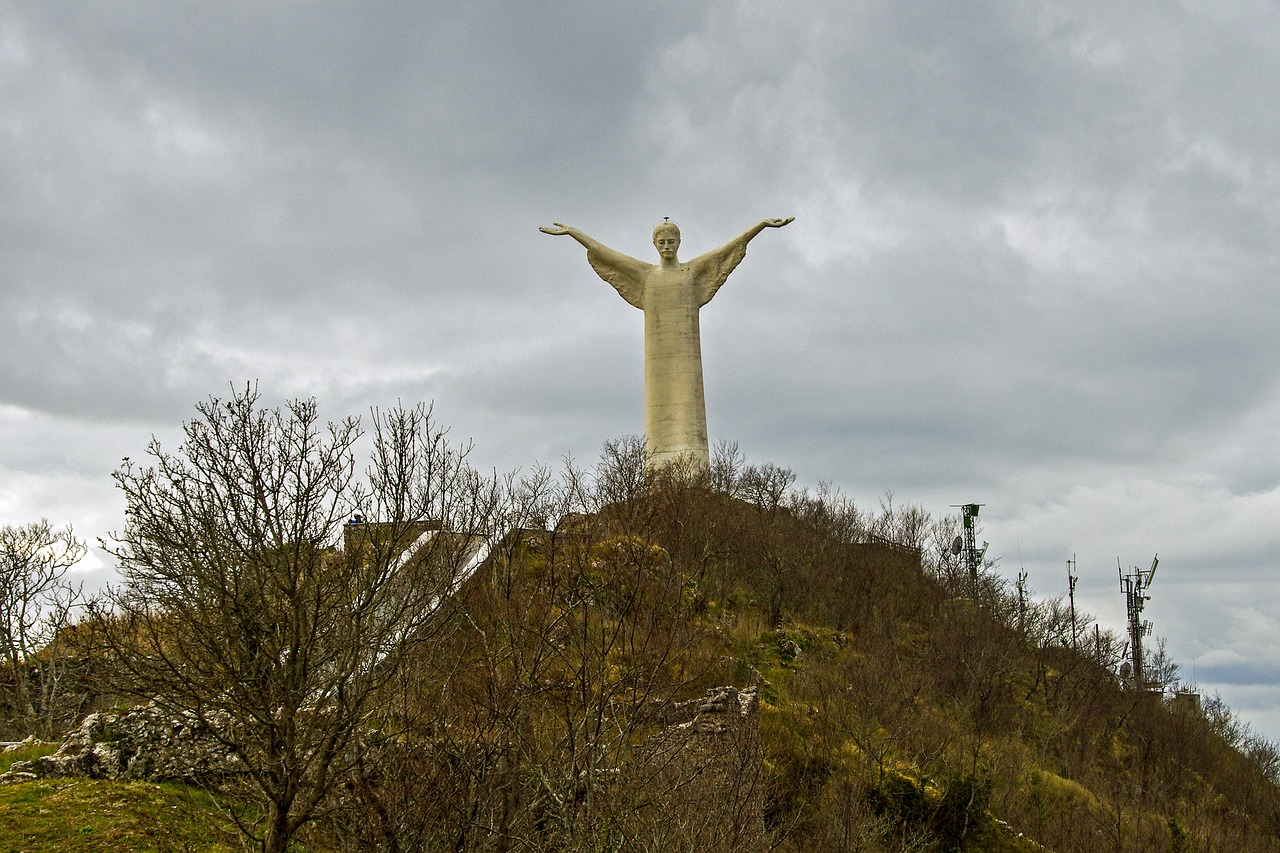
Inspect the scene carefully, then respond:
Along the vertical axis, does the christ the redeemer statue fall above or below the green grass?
above

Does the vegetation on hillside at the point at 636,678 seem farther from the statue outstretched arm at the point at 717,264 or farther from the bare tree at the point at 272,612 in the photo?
the statue outstretched arm at the point at 717,264

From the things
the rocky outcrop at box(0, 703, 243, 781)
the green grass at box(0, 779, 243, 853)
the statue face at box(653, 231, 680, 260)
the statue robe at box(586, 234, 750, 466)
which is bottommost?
the green grass at box(0, 779, 243, 853)

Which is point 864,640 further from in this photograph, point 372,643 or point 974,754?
point 372,643

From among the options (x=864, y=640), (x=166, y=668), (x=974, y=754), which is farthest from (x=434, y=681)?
(x=864, y=640)

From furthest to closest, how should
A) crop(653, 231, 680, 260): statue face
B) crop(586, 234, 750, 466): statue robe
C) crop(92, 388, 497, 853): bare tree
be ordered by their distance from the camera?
1. crop(653, 231, 680, 260): statue face
2. crop(586, 234, 750, 466): statue robe
3. crop(92, 388, 497, 853): bare tree

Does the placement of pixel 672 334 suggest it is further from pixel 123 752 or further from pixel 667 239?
pixel 123 752

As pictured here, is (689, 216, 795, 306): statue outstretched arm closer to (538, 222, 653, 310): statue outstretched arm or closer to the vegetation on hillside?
(538, 222, 653, 310): statue outstretched arm

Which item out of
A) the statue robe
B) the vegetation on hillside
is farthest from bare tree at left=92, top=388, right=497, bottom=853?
the statue robe

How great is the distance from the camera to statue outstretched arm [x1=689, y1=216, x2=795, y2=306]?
26797 mm

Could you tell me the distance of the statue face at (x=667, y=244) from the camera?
27109 millimetres

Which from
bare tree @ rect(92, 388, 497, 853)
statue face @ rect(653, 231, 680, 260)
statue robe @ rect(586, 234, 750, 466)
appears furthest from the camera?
statue face @ rect(653, 231, 680, 260)

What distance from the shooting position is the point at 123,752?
475 inches

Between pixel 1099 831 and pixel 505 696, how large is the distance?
11204mm

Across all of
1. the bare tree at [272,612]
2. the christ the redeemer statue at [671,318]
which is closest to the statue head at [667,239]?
the christ the redeemer statue at [671,318]
